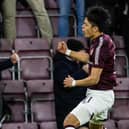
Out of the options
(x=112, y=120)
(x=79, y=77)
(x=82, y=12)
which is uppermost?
Result: (x=82, y=12)

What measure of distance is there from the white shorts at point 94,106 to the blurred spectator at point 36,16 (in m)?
2.00

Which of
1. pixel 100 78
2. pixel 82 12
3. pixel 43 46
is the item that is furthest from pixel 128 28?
pixel 100 78

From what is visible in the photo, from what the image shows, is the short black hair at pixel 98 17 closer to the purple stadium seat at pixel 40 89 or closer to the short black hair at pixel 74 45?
the short black hair at pixel 74 45

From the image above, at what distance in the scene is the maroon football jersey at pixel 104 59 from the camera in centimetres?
652

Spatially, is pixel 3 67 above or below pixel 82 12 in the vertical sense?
below

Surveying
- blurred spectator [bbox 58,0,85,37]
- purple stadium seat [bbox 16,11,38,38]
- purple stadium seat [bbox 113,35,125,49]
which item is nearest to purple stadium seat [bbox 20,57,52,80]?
blurred spectator [bbox 58,0,85,37]

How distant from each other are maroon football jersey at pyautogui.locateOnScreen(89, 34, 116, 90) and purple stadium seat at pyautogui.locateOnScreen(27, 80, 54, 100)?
1264mm

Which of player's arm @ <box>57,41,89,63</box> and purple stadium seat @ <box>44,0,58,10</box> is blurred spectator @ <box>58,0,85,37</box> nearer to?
purple stadium seat @ <box>44,0,58,10</box>

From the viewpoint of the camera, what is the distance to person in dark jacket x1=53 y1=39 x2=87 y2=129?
7191mm

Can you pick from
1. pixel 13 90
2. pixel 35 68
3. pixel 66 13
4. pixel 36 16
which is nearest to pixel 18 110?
pixel 13 90

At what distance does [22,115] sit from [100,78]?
5.22 ft

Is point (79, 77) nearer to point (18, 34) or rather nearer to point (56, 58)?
point (56, 58)

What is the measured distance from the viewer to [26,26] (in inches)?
348

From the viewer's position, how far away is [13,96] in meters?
7.81
